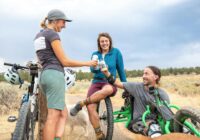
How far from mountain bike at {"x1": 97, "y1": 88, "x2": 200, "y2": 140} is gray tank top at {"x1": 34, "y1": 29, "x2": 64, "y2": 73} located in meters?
1.39

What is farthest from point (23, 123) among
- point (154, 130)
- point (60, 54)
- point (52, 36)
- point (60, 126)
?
point (154, 130)

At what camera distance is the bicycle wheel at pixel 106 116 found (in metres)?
7.54

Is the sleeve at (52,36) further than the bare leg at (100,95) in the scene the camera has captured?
No

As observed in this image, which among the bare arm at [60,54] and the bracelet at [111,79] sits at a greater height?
the bare arm at [60,54]

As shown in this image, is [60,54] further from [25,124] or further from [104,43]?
[104,43]

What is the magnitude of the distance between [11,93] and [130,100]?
9.76m

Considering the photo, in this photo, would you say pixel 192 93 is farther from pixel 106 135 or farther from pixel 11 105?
pixel 106 135

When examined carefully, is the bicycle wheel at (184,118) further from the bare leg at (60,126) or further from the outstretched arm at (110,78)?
the bare leg at (60,126)

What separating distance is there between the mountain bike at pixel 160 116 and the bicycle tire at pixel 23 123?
60.6 inches

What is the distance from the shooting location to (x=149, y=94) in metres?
6.90

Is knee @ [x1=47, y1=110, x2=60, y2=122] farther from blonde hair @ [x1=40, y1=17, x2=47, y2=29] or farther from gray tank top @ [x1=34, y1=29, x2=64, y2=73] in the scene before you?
blonde hair @ [x1=40, y1=17, x2=47, y2=29]

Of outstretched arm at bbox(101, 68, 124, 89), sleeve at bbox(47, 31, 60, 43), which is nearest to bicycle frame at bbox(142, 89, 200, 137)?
outstretched arm at bbox(101, 68, 124, 89)

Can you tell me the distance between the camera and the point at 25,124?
229 inches

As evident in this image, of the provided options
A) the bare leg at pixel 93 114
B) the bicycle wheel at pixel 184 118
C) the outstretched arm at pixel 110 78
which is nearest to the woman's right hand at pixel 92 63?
the outstretched arm at pixel 110 78
